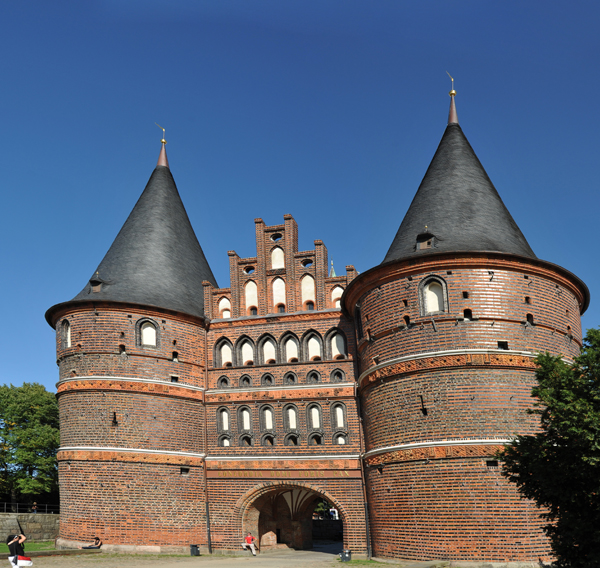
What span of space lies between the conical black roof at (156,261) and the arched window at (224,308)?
0.80 metres

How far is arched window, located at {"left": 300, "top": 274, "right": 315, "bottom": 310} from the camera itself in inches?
1059

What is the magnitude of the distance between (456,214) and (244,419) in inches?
431

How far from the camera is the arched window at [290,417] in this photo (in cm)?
2578

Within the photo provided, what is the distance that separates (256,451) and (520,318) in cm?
1092

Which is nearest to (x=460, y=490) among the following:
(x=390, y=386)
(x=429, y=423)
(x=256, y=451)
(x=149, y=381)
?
(x=429, y=423)

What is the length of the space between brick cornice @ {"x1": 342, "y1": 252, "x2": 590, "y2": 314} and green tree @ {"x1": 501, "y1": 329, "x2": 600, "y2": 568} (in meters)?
7.08

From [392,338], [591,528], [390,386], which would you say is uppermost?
[392,338]

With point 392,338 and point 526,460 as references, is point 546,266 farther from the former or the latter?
point 526,460

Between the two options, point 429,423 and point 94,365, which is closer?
point 429,423

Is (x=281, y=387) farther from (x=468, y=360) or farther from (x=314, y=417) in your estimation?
(x=468, y=360)

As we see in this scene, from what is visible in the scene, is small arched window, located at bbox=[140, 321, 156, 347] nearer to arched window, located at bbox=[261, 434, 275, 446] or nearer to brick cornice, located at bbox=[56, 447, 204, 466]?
brick cornice, located at bbox=[56, 447, 204, 466]

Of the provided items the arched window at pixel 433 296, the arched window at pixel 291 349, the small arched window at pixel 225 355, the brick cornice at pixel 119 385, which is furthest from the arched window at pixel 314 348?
the arched window at pixel 433 296

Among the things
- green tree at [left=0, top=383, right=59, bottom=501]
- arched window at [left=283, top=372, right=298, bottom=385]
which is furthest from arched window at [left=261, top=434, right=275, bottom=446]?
green tree at [left=0, top=383, right=59, bottom=501]

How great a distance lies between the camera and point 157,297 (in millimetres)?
26234
